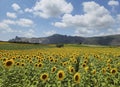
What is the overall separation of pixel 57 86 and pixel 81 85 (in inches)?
29.7

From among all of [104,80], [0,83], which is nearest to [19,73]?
[0,83]

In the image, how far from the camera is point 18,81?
10195mm

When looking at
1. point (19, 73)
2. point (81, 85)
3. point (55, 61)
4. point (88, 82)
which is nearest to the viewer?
point (81, 85)

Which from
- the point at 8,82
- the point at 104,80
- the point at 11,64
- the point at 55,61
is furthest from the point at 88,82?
the point at 55,61

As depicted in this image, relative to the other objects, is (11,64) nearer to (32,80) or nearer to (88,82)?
(32,80)

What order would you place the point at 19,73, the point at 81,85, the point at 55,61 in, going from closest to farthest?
1. the point at 81,85
2. the point at 19,73
3. the point at 55,61

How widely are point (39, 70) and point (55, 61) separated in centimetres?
355

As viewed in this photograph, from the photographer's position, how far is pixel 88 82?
959 cm

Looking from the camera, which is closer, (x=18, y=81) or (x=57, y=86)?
(x=57, y=86)

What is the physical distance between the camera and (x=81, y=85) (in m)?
8.80

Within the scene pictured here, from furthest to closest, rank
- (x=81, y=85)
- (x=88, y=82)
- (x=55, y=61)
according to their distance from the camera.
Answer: (x=55, y=61) → (x=88, y=82) → (x=81, y=85)

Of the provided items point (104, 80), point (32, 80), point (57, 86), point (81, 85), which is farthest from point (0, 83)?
point (104, 80)

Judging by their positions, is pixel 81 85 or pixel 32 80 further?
pixel 32 80

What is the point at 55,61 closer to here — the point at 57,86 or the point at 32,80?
the point at 32,80
